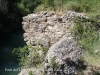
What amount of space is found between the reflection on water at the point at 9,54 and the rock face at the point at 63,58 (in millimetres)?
2710

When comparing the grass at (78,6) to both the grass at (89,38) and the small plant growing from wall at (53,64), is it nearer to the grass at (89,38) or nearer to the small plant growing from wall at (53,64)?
the grass at (89,38)

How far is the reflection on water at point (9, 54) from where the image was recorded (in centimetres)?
811

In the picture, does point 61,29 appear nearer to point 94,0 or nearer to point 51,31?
point 51,31

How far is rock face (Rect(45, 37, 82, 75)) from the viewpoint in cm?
527

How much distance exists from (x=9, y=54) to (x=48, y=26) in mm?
2662

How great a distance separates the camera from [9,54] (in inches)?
388

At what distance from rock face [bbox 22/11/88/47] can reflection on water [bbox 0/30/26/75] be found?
48.4 inches

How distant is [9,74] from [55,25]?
2.98m

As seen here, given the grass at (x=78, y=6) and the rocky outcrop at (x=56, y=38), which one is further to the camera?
the grass at (x=78, y=6)

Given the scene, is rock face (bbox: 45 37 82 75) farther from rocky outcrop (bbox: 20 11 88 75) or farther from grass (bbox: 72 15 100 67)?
grass (bbox: 72 15 100 67)

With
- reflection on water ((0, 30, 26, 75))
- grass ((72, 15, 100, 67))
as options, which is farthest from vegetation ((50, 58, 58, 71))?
reflection on water ((0, 30, 26, 75))

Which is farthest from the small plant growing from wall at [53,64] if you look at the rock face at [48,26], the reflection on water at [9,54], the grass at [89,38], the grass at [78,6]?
the grass at [78,6]

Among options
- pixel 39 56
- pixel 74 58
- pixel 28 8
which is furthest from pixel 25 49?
pixel 28 8

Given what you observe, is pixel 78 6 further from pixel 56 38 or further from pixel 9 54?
pixel 9 54
